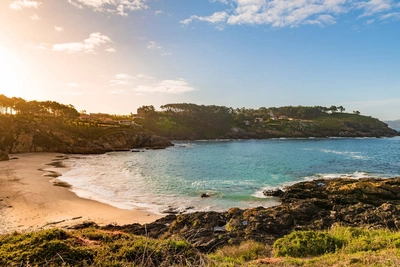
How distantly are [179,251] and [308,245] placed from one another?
5.97 meters

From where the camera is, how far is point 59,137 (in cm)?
7812

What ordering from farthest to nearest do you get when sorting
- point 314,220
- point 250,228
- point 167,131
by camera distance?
1. point 167,131
2. point 314,220
3. point 250,228

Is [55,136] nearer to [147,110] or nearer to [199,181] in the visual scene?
[199,181]

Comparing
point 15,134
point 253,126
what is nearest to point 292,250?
point 15,134

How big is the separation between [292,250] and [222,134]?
437 ft

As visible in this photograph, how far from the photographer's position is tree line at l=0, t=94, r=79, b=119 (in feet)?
325

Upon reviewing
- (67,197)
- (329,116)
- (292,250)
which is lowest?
(67,197)

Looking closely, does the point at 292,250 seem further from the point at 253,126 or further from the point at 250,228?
the point at 253,126

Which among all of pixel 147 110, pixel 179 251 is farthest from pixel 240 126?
pixel 179 251

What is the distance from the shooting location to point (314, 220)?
18109mm

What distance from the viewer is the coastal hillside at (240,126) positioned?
464 ft

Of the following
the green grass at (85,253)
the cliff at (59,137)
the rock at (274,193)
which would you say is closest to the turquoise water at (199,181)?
the rock at (274,193)

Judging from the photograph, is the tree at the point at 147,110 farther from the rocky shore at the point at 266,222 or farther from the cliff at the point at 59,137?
the rocky shore at the point at 266,222

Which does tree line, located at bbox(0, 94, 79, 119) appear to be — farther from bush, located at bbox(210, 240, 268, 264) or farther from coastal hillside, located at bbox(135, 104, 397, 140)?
bush, located at bbox(210, 240, 268, 264)
